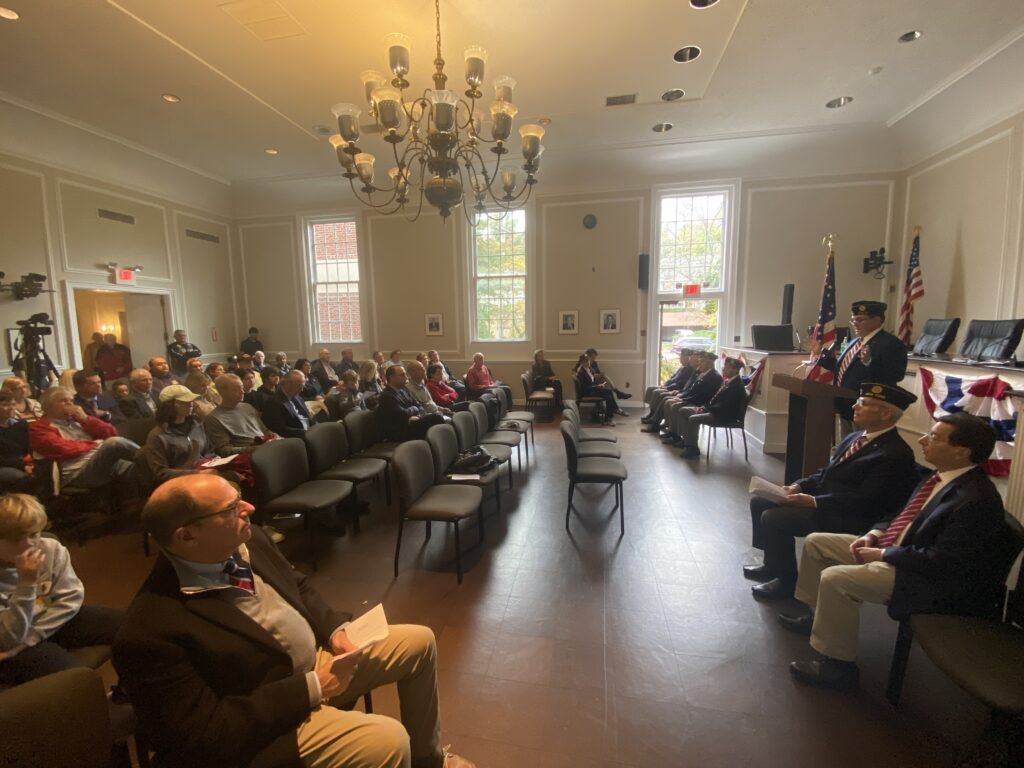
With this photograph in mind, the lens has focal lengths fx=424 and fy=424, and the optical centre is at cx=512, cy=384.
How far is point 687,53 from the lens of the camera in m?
4.72

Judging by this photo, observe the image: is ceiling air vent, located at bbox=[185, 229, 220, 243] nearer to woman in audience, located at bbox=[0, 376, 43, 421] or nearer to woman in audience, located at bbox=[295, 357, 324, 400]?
woman in audience, located at bbox=[295, 357, 324, 400]

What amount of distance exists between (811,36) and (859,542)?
5246 millimetres

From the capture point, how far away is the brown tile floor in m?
1.65

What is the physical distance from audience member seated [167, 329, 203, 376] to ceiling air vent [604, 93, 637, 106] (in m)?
8.40

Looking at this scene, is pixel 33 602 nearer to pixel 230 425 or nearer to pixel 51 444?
pixel 230 425

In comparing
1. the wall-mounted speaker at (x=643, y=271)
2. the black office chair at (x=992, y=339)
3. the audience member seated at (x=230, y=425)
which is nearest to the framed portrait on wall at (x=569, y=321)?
the wall-mounted speaker at (x=643, y=271)

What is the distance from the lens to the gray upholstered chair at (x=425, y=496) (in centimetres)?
268

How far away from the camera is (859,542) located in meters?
2.04

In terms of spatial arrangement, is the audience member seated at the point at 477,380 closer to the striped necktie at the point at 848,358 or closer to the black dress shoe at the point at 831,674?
the striped necktie at the point at 848,358

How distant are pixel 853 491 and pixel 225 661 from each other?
2897 mm

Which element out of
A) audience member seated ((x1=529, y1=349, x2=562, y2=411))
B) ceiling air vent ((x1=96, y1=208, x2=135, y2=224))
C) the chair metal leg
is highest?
ceiling air vent ((x1=96, y1=208, x2=135, y2=224))

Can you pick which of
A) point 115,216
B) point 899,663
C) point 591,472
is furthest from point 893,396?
point 115,216

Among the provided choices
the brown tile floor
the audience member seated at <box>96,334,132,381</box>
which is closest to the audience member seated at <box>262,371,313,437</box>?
the brown tile floor

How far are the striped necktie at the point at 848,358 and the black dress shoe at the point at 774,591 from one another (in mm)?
2008
